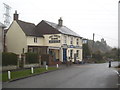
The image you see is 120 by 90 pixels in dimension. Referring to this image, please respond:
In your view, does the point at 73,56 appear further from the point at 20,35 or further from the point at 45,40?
the point at 20,35

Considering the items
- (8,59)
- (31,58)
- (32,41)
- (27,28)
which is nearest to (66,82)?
(8,59)

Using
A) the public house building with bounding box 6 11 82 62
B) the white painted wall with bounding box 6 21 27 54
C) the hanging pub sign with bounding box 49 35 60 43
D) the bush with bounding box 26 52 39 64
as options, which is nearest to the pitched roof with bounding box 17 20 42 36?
the public house building with bounding box 6 11 82 62

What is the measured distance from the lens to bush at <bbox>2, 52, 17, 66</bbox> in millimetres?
24444

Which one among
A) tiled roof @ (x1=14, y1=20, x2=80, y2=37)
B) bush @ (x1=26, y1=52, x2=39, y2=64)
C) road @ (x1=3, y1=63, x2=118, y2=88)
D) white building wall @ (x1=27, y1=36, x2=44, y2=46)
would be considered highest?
tiled roof @ (x1=14, y1=20, x2=80, y2=37)

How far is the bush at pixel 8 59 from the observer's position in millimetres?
24444

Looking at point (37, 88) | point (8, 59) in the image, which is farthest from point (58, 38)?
point (37, 88)

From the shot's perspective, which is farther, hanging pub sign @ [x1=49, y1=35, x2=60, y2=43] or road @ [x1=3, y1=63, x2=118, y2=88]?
hanging pub sign @ [x1=49, y1=35, x2=60, y2=43]

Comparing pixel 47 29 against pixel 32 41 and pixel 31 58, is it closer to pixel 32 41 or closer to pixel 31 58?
pixel 32 41

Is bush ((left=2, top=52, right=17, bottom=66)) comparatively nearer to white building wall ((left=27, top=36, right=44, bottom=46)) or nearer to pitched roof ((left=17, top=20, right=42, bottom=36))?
white building wall ((left=27, top=36, right=44, bottom=46))

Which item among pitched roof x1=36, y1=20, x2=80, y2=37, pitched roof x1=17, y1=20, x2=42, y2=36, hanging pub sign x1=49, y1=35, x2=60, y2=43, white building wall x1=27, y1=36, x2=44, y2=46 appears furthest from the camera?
pitched roof x1=36, y1=20, x2=80, y2=37

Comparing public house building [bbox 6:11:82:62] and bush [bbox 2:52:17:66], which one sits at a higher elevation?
public house building [bbox 6:11:82:62]

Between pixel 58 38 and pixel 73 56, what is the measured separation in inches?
269

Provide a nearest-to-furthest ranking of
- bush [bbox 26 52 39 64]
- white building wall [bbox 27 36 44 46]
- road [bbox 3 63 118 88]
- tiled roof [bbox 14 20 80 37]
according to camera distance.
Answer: road [bbox 3 63 118 88] < bush [bbox 26 52 39 64] < white building wall [bbox 27 36 44 46] < tiled roof [bbox 14 20 80 37]

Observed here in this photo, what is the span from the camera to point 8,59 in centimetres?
2528
